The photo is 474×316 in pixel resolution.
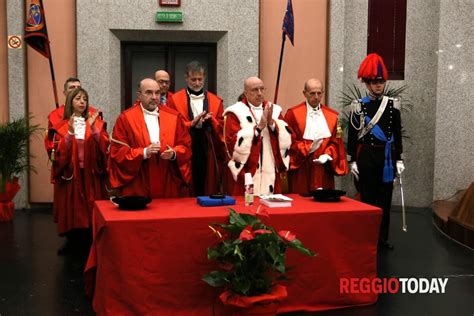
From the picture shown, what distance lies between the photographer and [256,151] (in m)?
5.26

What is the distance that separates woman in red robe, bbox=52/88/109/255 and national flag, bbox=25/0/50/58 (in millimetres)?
2015

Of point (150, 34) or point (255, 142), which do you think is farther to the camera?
point (150, 34)

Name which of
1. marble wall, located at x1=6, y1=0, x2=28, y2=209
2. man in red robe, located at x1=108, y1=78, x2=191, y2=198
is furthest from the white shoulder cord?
marble wall, located at x1=6, y1=0, x2=28, y2=209

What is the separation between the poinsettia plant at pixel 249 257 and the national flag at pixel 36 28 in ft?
16.2

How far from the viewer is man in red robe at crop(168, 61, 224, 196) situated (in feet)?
19.0

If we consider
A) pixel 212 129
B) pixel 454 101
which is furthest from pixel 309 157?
pixel 454 101

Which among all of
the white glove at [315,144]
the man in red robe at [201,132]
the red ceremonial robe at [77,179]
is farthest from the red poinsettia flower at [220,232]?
the red ceremonial robe at [77,179]

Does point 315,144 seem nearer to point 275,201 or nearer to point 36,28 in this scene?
point 275,201

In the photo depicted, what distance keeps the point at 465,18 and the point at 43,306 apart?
22.7 feet

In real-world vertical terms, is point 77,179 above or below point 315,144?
below

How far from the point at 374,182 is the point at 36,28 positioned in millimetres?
4791

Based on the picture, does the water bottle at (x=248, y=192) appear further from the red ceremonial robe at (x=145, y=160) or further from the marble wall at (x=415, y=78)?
the marble wall at (x=415, y=78)

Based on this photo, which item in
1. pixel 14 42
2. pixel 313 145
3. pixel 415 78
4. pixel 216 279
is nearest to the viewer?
pixel 216 279

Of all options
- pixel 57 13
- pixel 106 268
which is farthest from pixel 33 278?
pixel 57 13
